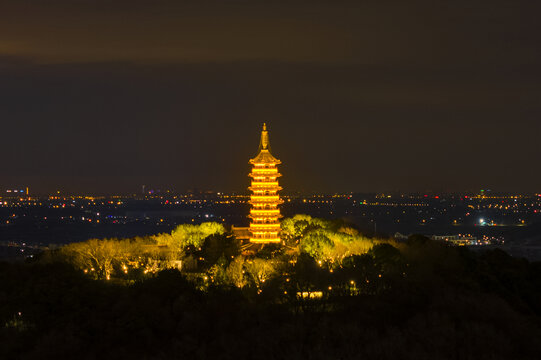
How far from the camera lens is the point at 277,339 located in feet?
99.3

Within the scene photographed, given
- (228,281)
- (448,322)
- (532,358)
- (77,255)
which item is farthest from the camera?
(77,255)

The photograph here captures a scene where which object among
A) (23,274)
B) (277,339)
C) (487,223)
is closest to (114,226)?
(487,223)

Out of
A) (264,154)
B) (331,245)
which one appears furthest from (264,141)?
(331,245)

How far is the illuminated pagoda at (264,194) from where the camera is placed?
57.7m

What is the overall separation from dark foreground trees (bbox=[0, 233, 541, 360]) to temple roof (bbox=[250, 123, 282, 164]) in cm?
1564

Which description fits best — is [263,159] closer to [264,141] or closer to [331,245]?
[264,141]

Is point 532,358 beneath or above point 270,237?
beneath

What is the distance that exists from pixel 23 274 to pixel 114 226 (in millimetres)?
140111

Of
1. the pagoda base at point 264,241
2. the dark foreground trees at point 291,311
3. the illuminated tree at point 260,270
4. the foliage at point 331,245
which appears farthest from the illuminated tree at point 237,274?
the pagoda base at point 264,241

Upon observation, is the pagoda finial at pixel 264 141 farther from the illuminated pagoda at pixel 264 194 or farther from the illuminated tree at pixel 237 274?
the illuminated tree at pixel 237 274

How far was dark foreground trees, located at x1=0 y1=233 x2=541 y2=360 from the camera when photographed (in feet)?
93.1

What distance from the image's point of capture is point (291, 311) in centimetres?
3459

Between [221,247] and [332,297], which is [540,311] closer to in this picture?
[332,297]

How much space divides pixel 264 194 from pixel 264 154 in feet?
9.43
